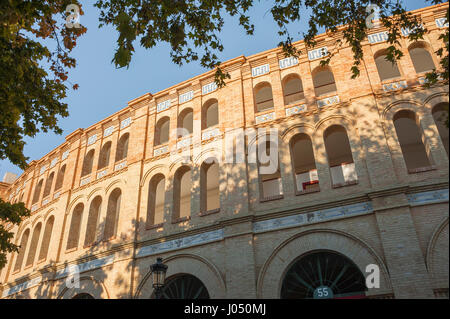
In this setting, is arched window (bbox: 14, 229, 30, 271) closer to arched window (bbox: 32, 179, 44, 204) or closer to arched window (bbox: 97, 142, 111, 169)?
arched window (bbox: 32, 179, 44, 204)

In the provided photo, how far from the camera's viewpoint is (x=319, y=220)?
11414 millimetres

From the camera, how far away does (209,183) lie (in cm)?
1875

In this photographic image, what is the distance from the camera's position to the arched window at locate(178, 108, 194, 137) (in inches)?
630

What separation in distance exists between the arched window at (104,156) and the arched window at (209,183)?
5.19 meters

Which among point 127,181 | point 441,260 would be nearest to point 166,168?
point 127,181

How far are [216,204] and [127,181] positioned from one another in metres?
5.29

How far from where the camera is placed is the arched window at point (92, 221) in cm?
1641

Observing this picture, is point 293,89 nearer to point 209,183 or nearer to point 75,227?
point 209,183

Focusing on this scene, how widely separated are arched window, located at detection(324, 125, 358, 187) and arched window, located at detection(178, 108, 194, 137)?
604cm

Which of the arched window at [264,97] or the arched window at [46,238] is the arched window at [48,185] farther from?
the arched window at [264,97]

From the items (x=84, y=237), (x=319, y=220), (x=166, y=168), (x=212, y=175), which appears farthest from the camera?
(x=212, y=175)
